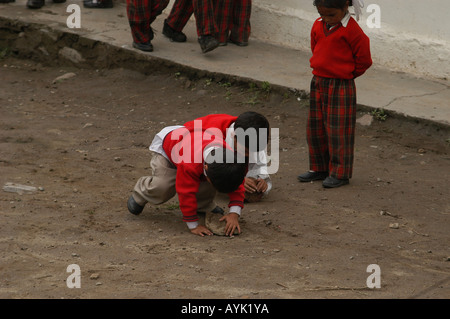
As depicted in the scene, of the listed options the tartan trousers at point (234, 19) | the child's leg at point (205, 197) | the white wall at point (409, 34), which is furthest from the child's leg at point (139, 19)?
the child's leg at point (205, 197)

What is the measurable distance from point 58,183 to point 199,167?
143 cm

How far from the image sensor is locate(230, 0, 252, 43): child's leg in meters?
7.17

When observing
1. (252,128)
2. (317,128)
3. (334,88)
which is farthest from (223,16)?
(252,128)

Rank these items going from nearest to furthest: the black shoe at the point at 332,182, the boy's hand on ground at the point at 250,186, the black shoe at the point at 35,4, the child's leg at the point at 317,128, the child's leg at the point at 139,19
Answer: the boy's hand on ground at the point at 250,186, the child's leg at the point at 317,128, the black shoe at the point at 332,182, the child's leg at the point at 139,19, the black shoe at the point at 35,4

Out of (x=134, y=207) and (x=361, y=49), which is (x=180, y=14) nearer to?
(x=361, y=49)

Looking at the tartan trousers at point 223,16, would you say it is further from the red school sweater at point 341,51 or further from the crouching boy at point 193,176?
the crouching boy at point 193,176

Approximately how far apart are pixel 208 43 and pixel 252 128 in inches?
113

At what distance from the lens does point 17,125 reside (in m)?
6.09

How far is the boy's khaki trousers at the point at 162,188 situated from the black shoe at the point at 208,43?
275 centimetres

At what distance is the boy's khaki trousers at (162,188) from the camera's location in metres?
4.07

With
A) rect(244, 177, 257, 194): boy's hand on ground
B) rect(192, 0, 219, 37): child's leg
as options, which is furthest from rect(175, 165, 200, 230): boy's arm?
rect(192, 0, 219, 37): child's leg

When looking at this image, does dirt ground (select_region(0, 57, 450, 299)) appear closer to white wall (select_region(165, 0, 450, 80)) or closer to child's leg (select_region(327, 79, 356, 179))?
child's leg (select_region(327, 79, 356, 179))

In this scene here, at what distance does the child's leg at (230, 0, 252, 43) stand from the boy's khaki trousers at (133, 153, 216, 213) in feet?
11.1

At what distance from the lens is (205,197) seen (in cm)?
412
